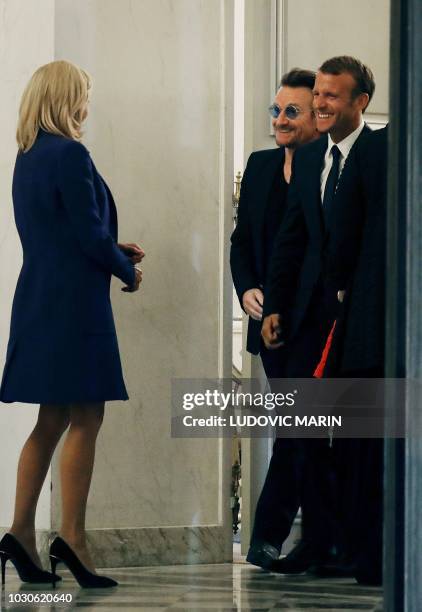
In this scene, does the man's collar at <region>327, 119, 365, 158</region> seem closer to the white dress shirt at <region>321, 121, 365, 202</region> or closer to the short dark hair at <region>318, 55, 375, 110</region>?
the white dress shirt at <region>321, 121, 365, 202</region>

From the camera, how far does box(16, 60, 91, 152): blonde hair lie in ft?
12.2

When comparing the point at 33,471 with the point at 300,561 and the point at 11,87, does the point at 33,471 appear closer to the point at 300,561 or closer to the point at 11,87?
the point at 300,561

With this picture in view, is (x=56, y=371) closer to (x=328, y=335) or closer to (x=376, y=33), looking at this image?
(x=328, y=335)

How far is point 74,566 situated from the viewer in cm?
360

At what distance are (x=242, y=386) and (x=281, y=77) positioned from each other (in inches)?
44.0

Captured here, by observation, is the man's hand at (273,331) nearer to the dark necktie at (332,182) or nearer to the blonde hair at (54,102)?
the dark necktie at (332,182)

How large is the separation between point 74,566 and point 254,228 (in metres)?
1.36

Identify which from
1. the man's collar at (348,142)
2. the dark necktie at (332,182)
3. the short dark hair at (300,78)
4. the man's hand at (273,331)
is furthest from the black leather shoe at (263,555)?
the short dark hair at (300,78)

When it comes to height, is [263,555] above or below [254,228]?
below

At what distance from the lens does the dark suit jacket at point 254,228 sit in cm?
438

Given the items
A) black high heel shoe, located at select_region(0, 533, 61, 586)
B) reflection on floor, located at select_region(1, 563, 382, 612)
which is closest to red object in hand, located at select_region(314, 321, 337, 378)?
reflection on floor, located at select_region(1, 563, 382, 612)

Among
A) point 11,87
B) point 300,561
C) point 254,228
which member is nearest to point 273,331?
point 254,228

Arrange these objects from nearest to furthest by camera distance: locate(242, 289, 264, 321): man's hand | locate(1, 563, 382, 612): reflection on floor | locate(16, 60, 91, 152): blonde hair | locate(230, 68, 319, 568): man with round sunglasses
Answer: locate(1, 563, 382, 612): reflection on floor, locate(16, 60, 91, 152): blonde hair, locate(242, 289, 264, 321): man's hand, locate(230, 68, 319, 568): man with round sunglasses

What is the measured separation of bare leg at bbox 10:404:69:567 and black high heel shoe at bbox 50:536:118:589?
0.11 meters
